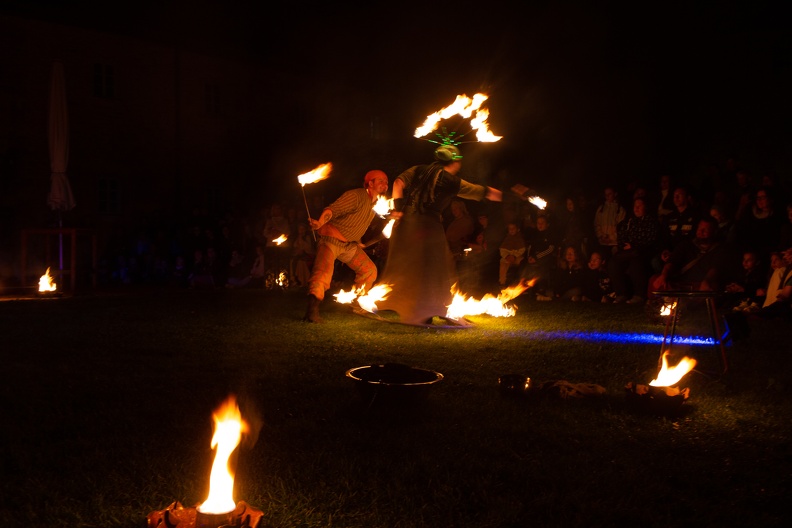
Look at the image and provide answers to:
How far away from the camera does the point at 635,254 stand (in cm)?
1324

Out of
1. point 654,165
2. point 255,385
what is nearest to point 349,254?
point 255,385

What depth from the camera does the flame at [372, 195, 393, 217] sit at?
10.2 metres

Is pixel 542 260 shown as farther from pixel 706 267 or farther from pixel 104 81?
pixel 104 81

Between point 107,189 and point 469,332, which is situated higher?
point 107,189

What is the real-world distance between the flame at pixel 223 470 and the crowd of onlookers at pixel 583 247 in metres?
6.72

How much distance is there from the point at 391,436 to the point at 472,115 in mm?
5934

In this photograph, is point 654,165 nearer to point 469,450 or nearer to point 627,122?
point 627,122

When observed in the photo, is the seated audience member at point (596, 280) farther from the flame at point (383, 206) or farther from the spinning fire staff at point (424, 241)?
the flame at point (383, 206)

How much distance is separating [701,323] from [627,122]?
10.5 m

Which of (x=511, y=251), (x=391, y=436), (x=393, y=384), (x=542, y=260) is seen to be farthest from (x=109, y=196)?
(x=391, y=436)

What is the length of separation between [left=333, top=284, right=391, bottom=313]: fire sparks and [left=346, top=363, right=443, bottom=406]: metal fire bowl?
452 centimetres

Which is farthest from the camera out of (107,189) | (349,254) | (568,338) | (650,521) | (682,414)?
(107,189)

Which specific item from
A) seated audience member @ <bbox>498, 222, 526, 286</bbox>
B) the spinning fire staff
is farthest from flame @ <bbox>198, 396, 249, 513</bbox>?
seated audience member @ <bbox>498, 222, 526, 286</bbox>

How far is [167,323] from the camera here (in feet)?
32.5
